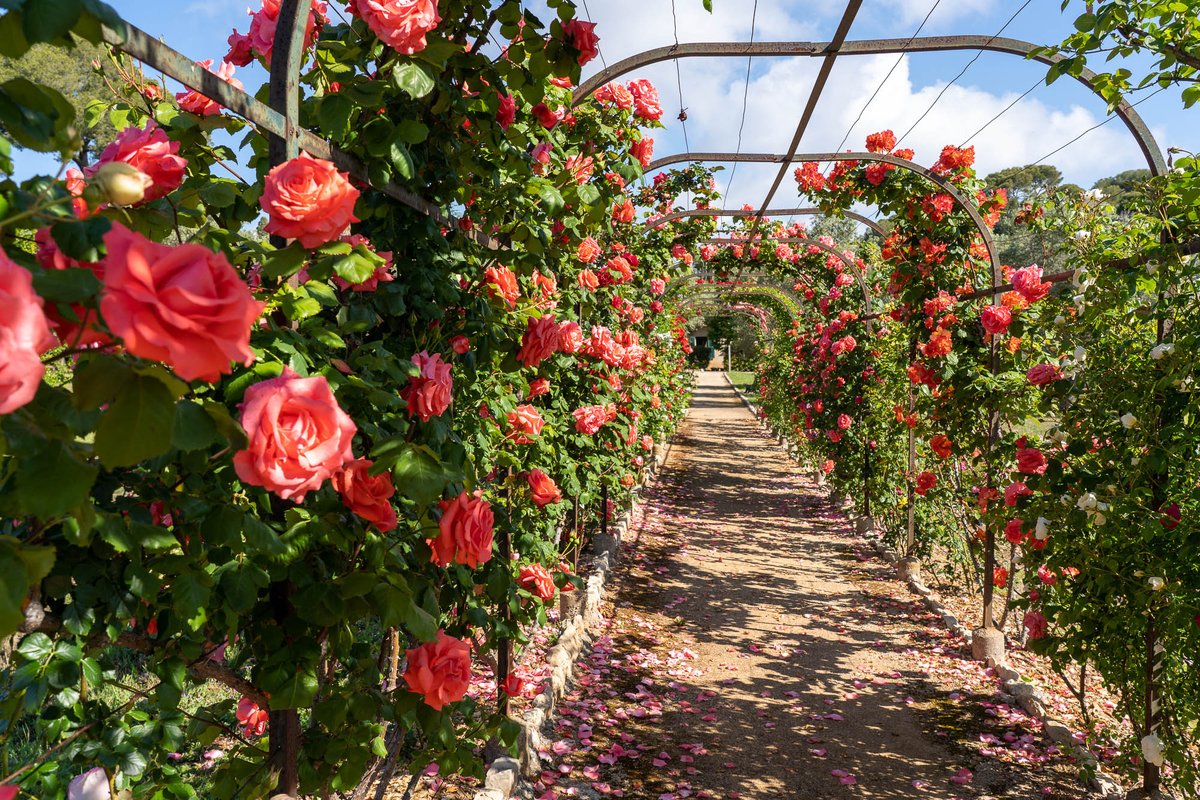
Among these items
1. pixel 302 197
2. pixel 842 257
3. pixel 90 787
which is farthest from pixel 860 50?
pixel 842 257

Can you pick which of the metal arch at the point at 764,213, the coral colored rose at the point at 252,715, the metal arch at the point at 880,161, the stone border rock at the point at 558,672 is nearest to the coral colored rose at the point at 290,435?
the coral colored rose at the point at 252,715

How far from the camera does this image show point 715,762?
3260 millimetres

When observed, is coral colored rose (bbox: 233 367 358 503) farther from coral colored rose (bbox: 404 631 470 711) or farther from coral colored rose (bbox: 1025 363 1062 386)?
coral colored rose (bbox: 1025 363 1062 386)

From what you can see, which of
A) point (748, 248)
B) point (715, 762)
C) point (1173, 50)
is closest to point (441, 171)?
point (1173, 50)

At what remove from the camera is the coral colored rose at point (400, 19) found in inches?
51.4

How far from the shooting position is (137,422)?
0.59 m

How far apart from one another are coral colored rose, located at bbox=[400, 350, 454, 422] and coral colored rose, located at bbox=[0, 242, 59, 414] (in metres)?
1.04

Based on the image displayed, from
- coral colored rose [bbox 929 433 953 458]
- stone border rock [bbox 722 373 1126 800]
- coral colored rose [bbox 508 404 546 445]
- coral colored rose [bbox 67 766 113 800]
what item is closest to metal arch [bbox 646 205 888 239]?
coral colored rose [bbox 929 433 953 458]

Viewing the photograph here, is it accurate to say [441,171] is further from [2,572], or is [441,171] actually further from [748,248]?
[748,248]

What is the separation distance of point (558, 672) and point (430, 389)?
260 centimetres

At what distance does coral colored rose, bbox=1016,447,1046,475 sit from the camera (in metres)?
3.23

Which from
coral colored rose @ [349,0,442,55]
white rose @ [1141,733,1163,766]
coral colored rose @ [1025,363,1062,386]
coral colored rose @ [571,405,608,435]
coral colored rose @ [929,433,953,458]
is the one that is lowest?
white rose @ [1141,733,1163,766]

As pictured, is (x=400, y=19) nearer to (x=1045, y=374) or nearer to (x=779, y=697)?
(x=1045, y=374)

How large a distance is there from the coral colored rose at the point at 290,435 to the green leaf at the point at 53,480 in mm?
185
